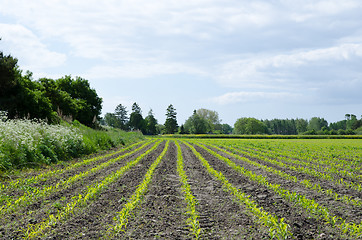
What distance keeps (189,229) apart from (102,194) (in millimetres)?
3559

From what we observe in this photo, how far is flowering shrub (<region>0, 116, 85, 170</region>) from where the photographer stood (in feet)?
37.1

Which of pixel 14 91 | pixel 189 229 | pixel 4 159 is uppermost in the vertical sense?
pixel 14 91

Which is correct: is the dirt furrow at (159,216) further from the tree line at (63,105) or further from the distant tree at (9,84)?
the distant tree at (9,84)

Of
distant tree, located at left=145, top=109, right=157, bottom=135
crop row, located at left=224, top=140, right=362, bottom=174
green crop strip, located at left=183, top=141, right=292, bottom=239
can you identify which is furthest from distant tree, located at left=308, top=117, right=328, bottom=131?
green crop strip, located at left=183, top=141, right=292, bottom=239

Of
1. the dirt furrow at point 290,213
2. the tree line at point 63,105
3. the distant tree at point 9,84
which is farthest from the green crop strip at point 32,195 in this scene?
the distant tree at point 9,84

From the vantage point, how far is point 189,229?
5730mm

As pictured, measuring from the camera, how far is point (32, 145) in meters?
12.8

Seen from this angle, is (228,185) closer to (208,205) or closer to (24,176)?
(208,205)

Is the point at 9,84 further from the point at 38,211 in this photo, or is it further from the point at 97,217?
the point at 97,217

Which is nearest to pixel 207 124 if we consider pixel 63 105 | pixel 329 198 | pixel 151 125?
pixel 151 125

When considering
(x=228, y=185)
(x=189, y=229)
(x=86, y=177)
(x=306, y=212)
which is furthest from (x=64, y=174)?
(x=306, y=212)

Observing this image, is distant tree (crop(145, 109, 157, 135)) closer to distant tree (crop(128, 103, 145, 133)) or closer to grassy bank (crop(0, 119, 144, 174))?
distant tree (crop(128, 103, 145, 133))

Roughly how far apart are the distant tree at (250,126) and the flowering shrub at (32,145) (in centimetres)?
12157

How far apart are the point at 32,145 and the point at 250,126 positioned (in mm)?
126350
